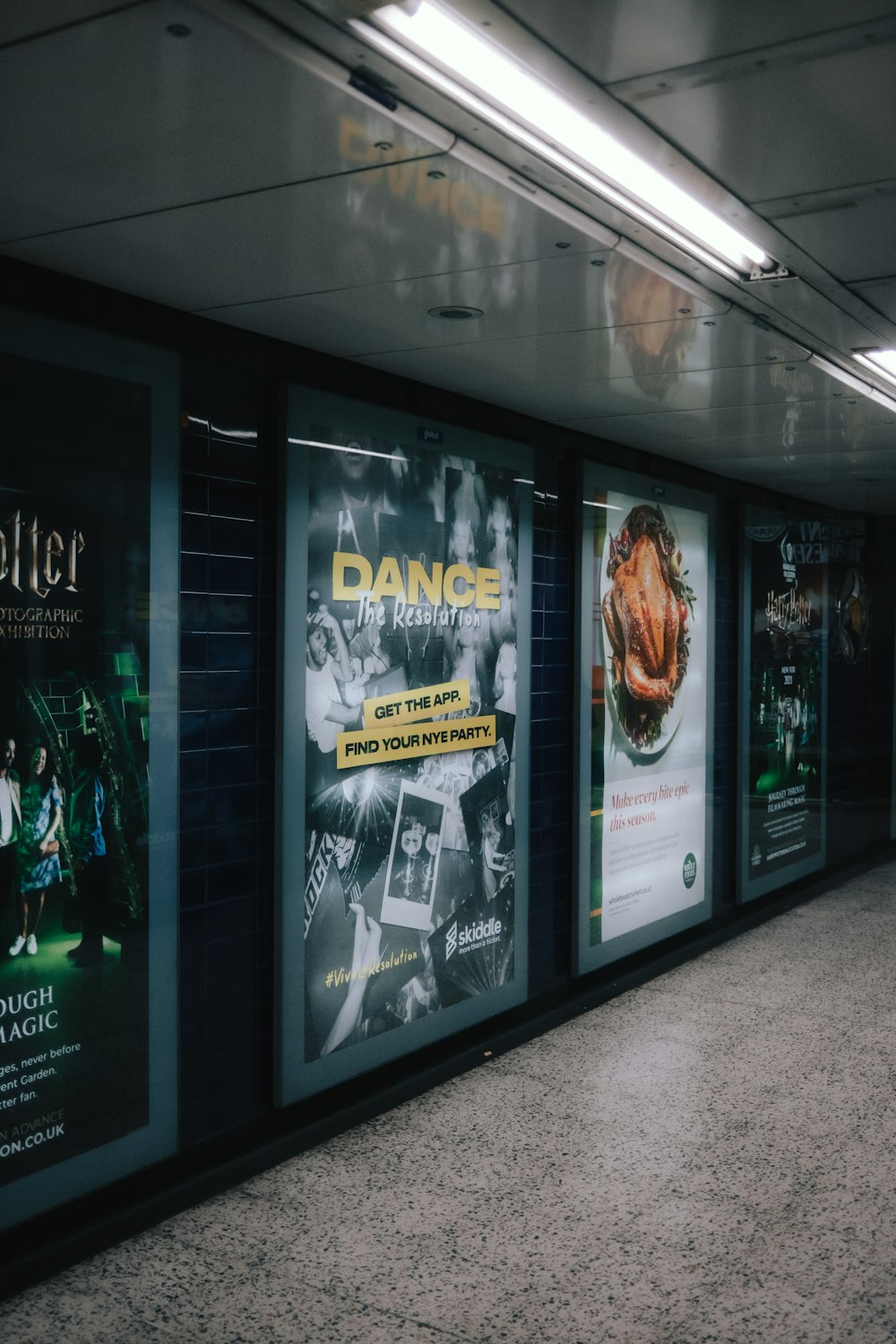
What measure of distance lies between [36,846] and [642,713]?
3.40 m

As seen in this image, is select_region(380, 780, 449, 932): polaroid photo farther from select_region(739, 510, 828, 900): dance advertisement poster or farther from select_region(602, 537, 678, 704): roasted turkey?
select_region(739, 510, 828, 900): dance advertisement poster

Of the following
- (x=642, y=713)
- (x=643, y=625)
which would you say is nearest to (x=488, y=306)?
(x=643, y=625)

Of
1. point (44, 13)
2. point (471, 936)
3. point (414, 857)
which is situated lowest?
point (471, 936)

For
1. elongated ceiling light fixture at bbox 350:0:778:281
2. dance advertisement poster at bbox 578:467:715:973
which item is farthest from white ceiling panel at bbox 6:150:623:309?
dance advertisement poster at bbox 578:467:715:973

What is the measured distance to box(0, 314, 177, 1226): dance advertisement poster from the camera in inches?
112

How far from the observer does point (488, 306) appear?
3.17m

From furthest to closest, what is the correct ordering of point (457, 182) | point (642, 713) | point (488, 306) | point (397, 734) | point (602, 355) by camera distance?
1. point (642, 713)
2. point (397, 734)
3. point (602, 355)
4. point (488, 306)
5. point (457, 182)

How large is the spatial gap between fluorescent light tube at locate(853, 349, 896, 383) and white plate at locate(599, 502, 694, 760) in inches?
60.9

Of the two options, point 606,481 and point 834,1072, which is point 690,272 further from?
point 834,1072

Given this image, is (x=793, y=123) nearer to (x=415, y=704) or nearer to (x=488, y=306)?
(x=488, y=306)

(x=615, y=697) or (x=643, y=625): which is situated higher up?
(x=643, y=625)

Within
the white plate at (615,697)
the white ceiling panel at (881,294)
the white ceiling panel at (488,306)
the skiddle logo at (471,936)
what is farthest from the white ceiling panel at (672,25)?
the white plate at (615,697)

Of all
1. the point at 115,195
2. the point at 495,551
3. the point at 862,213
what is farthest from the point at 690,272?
the point at 495,551

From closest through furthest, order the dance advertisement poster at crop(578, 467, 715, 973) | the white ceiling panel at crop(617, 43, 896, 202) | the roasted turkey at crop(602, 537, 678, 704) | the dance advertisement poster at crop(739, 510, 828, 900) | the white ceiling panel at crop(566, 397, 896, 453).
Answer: the white ceiling panel at crop(617, 43, 896, 202) < the white ceiling panel at crop(566, 397, 896, 453) < the dance advertisement poster at crop(578, 467, 715, 973) < the roasted turkey at crop(602, 537, 678, 704) < the dance advertisement poster at crop(739, 510, 828, 900)
